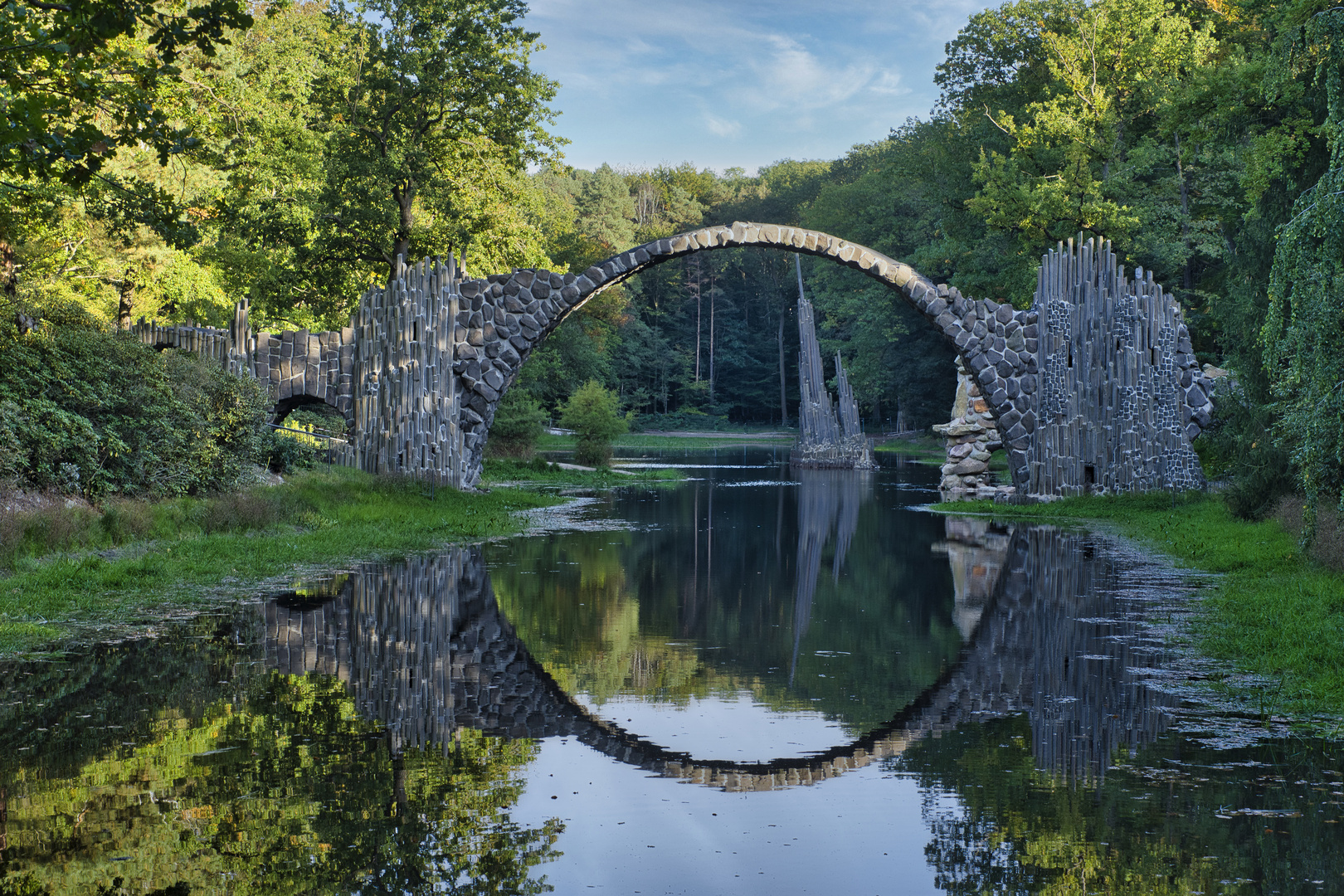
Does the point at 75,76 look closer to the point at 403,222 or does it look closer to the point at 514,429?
the point at 403,222

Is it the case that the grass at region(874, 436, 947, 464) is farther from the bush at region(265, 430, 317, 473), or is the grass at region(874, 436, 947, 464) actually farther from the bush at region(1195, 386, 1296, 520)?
the bush at region(265, 430, 317, 473)

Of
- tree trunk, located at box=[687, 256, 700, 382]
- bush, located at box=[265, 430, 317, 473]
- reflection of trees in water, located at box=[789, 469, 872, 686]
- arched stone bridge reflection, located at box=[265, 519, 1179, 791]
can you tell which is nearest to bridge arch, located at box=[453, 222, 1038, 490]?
bush, located at box=[265, 430, 317, 473]

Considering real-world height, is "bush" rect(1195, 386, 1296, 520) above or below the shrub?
above

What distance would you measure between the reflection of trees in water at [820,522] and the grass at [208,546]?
4458 millimetres

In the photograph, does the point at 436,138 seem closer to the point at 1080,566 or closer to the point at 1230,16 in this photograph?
the point at 1080,566

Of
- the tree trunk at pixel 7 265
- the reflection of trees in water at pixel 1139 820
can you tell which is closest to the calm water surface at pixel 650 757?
the reflection of trees in water at pixel 1139 820

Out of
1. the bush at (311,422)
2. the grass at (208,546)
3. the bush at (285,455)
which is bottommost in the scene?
the grass at (208,546)

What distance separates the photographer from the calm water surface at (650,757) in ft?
13.0

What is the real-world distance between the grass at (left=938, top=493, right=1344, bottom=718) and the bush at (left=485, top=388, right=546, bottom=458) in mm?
19091

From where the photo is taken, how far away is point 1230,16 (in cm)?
3002

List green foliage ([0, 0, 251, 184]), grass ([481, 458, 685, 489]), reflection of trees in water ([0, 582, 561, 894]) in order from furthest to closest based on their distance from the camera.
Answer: grass ([481, 458, 685, 489])
green foliage ([0, 0, 251, 184])
reflection of trees in water ([0, 582, 561, 894])

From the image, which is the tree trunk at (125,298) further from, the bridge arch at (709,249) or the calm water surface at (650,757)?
the calm water surface at (650,757)

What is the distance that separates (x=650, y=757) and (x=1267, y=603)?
588 centimetres

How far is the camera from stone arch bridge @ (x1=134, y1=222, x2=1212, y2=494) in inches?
758
